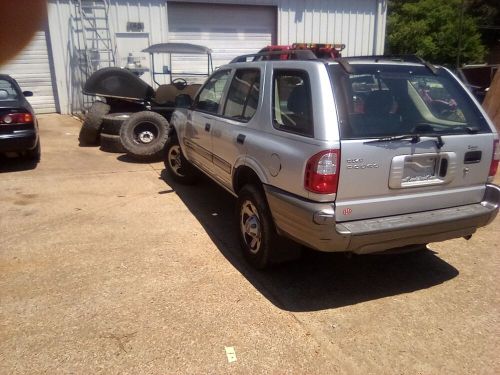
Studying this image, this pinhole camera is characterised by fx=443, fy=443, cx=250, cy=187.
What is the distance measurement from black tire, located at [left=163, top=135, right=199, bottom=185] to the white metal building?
8345mm

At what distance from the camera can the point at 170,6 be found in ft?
44.9

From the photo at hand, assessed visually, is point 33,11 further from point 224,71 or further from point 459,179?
point 459,179

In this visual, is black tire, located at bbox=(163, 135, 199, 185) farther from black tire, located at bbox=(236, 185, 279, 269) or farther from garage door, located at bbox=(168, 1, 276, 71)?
garage door, located at bbox=(168, 1, 276, 71)

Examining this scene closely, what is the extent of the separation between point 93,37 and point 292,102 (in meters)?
11.5

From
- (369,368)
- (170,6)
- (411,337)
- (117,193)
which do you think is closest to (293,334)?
(369,368)

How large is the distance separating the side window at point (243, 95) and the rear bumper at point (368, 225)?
886 millimetres

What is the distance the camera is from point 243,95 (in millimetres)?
4098

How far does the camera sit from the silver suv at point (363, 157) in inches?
116

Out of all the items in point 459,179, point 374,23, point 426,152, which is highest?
point 374,23

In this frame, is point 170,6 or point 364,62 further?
point 170,6

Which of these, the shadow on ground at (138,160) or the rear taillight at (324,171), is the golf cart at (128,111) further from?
the rear taillight at (324,171)

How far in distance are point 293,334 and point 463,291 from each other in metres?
1.49

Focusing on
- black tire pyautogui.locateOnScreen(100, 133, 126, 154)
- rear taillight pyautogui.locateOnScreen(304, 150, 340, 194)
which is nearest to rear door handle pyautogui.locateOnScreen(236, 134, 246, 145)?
rear taillight pyautogui.locateOnScreen(304, 150, 340, 194)

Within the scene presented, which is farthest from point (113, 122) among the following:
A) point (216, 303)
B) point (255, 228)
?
point (216, 303)
